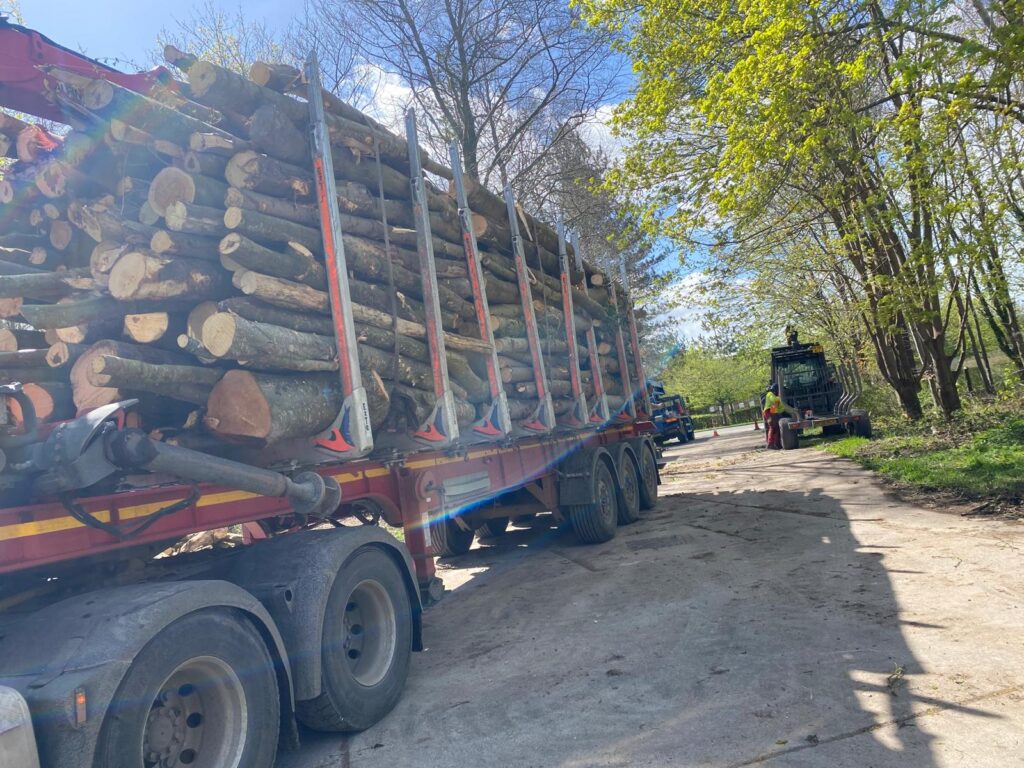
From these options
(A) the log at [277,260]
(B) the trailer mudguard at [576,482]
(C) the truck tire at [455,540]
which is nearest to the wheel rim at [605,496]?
(B) the trailer mudguard at [576,482]

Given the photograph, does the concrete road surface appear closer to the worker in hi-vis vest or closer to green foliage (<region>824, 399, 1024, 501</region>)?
green foliage (<region>824, 399, 1024, 501</region>)

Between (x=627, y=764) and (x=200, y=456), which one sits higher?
(x=200, y=456)

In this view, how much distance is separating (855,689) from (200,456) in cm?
357

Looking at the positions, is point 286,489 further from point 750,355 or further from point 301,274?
point 750,355

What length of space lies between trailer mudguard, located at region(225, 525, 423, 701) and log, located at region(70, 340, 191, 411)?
1.15m

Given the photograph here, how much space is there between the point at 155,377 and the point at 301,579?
1.28 m

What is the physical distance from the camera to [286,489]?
3709 millimetres

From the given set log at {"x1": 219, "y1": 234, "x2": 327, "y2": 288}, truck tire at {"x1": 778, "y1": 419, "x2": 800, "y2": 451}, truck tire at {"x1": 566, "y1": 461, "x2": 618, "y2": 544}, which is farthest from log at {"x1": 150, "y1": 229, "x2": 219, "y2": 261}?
truck tire at {"x1": 778, "y1": 419, "x2": 800, "y2": 451}

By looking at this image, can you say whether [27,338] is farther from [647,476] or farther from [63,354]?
[647,476]

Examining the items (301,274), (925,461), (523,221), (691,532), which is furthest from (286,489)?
(925,461)

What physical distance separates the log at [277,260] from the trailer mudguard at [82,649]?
5.77 feet

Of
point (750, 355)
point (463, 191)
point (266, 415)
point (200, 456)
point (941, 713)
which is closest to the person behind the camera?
point (200, 456)

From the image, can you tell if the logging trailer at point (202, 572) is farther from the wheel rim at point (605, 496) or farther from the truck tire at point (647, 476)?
the truck tire at point (647, 476)

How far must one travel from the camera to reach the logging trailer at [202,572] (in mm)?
2662
